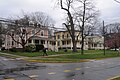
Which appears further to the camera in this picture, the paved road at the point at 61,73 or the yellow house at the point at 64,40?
the yellow house at the point at 64,40

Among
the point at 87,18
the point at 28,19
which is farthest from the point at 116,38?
the point at 28,19

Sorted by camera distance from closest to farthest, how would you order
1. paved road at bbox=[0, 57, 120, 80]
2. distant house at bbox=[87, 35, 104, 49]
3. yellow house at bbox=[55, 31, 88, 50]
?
paved road at bbox=[0, 57, 120, 80]
yellow house at bbox=[55, 31, 88, 50]
distant house at bbox=[87, 35, 104, 49]

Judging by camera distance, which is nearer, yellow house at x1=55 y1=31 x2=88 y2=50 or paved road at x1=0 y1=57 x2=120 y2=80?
paved road at x1=0 y1=57 x2=120 y2=80

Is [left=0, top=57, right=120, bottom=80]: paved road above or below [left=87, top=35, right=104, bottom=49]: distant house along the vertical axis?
below

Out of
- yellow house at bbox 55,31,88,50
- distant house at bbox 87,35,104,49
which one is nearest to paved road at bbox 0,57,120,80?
yellow house at bbox 55,31,88,50

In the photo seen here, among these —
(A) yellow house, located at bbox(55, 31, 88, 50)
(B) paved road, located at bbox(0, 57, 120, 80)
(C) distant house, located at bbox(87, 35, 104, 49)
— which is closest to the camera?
(B) paved road, located at bbox(0, 57, 120, 80)

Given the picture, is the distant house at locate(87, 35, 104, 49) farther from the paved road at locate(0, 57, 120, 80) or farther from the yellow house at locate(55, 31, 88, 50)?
the paved road at locate(0, 57, 120, 80)

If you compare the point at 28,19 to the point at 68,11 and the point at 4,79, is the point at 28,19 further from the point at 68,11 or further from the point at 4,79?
the point at 4,79

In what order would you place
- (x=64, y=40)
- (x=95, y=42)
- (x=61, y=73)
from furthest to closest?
(x=95, y=42)
(x=64, y=40)
(x=61, y=73)

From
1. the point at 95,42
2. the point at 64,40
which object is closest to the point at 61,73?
the point at 64,40

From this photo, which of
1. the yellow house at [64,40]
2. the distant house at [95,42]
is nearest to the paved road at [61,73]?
the yellow house at [64,40]

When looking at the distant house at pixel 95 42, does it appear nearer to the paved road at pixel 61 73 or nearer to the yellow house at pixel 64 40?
the yellow house at pixel 64 40

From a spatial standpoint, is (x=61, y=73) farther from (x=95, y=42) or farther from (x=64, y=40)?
(x=95, y=42)

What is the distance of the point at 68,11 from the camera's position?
169 feet
